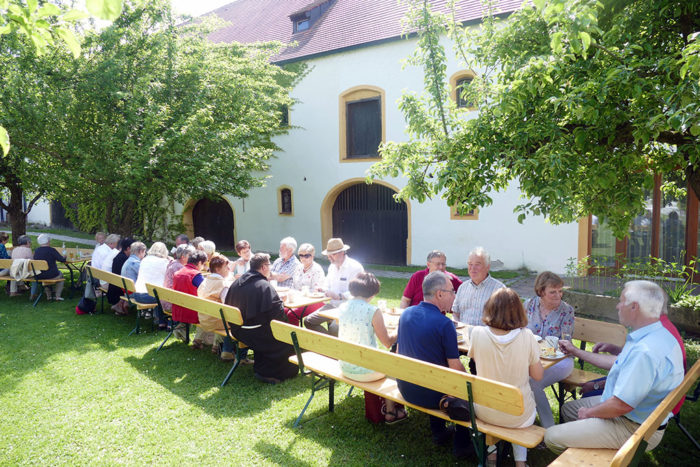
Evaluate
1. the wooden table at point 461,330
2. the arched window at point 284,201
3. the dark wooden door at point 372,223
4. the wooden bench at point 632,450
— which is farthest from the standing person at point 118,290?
the arched window at point 284,201

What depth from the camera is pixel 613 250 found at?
38.8ft

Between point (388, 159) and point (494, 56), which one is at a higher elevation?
point (494, 56)

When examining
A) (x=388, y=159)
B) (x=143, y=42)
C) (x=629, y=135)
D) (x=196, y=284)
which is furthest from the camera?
(x=143, y=42)

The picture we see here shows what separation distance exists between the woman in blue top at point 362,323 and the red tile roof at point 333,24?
30.0ft

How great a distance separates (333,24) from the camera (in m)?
17.1

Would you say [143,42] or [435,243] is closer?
[143,42]

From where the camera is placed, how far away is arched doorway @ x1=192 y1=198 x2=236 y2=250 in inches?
791

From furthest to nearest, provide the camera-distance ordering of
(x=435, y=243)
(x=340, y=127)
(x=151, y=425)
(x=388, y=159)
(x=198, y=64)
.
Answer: (x=340, y=127) → (x=435, y=243) → (x=198, y=64) → (x=388, y=159) → (x=151, y=425)

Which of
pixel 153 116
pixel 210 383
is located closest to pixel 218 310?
pixel 210 383

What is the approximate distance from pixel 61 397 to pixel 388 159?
4381mm

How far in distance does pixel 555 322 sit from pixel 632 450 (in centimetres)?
198

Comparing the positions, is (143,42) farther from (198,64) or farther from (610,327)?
(610,327)

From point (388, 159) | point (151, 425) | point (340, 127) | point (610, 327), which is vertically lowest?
Result: point (151, 425)

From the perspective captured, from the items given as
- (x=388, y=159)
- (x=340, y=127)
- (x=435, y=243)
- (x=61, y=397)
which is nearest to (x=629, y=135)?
(x=388, y=159)
